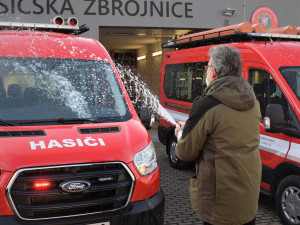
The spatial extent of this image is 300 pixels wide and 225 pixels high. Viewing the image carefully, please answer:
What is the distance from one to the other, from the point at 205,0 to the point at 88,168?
11.2 metres

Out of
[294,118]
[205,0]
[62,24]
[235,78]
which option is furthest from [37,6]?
[235,78]

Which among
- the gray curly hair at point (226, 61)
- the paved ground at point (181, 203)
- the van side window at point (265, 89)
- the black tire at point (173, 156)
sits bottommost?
the paved ground at point (181, 203)

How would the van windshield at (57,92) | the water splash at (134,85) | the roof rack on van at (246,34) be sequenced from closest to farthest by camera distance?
the van windshield at (57,92) → the roof rack on van at (246,34) → the water splash at (134,85)

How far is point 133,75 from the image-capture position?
794 inches

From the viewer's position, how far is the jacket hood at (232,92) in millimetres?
2430

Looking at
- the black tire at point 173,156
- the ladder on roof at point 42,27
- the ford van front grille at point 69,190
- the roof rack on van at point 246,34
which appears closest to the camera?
the ford van front grille at point 69,190

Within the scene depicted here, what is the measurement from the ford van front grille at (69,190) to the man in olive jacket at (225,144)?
3.04ft

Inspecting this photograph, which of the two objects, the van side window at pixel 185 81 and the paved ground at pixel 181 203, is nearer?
the paved ground at pixel 181 203

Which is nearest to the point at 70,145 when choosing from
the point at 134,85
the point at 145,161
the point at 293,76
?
the point at 145,161

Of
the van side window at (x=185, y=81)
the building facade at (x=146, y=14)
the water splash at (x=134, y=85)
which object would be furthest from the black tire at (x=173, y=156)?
the water splash at (x=134, y=85)

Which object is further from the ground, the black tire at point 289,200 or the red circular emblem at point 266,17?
the red circular emblem at point 266,17

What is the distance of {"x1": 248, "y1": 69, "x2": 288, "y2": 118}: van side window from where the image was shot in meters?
4.80

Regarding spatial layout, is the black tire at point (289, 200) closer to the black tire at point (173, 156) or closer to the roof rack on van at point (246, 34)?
the roof rack on van at point (246, 34)

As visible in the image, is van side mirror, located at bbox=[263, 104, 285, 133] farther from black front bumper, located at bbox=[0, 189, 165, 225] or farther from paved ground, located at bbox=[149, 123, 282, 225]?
black front bumper, located at bbox=[0, 189, 165, 225]
